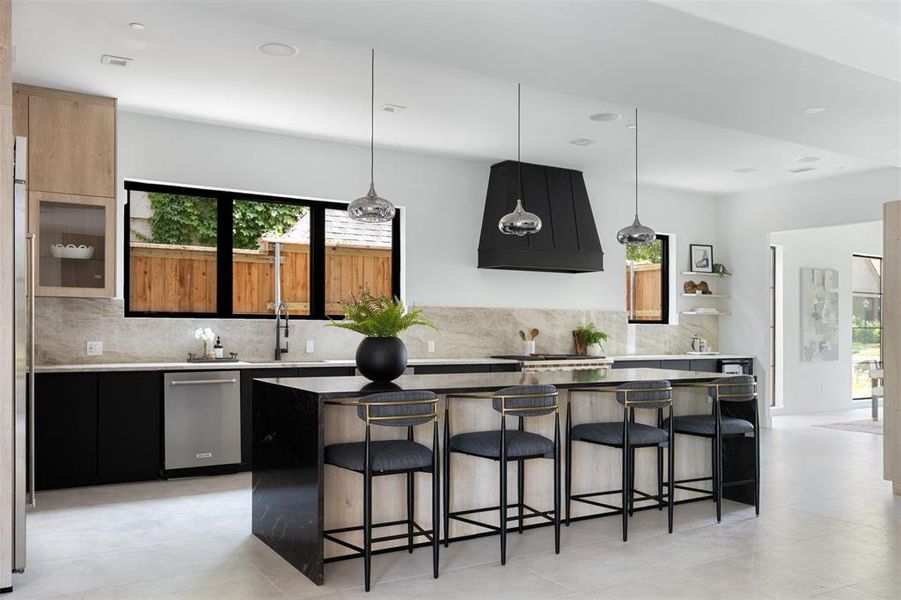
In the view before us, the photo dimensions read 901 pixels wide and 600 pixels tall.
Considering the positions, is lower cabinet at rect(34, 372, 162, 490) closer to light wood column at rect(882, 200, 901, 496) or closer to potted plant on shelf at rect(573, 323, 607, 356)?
potted plant on shelf at rect(573, 323, 607, 356)

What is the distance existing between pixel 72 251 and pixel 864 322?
437 inches

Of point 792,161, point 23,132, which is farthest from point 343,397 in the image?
point 792,161

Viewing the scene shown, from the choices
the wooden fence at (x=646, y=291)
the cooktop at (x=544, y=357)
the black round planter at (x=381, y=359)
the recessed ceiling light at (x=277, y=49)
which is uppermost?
the recessed ceiling light at (x=277, y=49)

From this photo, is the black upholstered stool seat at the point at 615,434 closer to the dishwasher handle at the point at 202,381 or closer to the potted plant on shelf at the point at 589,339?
the dishwasher handle at the point at 202,381

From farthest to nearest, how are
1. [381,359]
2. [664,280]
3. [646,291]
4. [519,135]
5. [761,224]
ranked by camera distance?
[664,280] < [646,291] < [761,224] < [519,135] < [381,359]

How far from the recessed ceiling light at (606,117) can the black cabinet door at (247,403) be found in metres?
3.20

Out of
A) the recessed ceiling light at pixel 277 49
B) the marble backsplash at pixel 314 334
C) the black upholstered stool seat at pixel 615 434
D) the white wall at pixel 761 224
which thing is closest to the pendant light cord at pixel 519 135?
the marble backsplash at pixel 314 334

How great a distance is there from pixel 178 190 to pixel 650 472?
4.44 meters

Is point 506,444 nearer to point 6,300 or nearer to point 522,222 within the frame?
point 522,222

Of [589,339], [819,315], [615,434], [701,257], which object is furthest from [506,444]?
[819,315]

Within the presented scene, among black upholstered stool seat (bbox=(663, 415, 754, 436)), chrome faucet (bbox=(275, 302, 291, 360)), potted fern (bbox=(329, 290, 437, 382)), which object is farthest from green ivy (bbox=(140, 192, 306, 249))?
black upholstered stool seat (bbox=(663, 415, 754, 436))

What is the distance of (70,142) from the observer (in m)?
5.70

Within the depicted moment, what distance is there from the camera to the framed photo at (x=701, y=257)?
9.94 metres

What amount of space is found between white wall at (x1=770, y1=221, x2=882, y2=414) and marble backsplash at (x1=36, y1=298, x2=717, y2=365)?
6.00 feet
